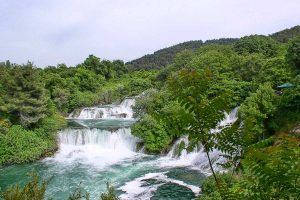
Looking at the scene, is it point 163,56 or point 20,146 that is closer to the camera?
point 20,146

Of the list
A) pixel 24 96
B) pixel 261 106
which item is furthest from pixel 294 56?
pixel 24 96

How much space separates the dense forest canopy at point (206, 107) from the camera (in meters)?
A: 3.57

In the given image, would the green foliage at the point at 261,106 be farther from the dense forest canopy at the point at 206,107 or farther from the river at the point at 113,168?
the river at the point at 113,168

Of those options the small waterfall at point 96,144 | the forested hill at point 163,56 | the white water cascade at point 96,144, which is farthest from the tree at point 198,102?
the forested hill at point 163,56

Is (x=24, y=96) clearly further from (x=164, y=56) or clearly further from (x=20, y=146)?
(x=164, y=56)

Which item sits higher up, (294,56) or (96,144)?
(294,56)

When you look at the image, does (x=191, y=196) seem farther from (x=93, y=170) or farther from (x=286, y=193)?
Answer: (x=286, y=193)

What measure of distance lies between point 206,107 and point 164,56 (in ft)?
250

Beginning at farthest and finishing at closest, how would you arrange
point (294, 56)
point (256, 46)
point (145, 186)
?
1. point (256, 46)
2. point (294, 56)
3. point (145, 186)

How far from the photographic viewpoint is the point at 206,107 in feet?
11.9

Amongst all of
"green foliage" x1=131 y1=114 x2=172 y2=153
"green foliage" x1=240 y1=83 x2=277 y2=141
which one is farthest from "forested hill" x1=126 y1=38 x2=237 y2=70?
"green foliage" x1=240 y1=83 x2=277 y2=141

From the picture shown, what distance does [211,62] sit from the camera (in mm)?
30719

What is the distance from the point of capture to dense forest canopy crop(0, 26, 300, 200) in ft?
11.7

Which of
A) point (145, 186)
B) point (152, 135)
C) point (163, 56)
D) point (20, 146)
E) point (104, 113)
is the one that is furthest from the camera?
point (163, 56)
